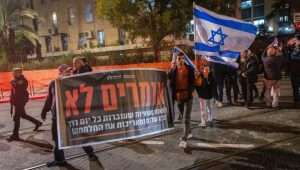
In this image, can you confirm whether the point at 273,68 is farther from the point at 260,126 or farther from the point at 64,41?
the point at 64,41

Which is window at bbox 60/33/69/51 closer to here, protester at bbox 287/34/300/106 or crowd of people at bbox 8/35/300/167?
crowd of people at bbox 8/35/300/167

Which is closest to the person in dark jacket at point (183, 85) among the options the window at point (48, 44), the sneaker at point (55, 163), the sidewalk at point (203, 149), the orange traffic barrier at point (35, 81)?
the sidewalk at point (203, 149)

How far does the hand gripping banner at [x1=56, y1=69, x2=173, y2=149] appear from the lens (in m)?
5.93

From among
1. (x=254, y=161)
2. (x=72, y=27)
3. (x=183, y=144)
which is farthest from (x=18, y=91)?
(x=72, y=27)

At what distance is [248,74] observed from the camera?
1157 centimetres

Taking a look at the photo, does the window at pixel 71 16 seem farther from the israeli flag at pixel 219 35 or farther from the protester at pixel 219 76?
the israeli flag at pixel 219 35

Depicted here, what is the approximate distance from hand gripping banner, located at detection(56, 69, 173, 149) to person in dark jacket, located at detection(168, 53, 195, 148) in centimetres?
88

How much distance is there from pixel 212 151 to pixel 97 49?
38173 millimetres

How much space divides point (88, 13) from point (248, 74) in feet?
119

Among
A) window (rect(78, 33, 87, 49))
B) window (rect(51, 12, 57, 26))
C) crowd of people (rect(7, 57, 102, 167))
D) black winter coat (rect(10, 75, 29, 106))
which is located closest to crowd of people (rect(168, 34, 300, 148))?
crowd of people (rect(7, 57, 102, 167))

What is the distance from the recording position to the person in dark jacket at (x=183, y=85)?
7.34 m

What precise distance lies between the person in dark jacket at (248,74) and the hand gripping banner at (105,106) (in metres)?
5.66

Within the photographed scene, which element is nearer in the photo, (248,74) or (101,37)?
(248,74)

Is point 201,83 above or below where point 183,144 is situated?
above
